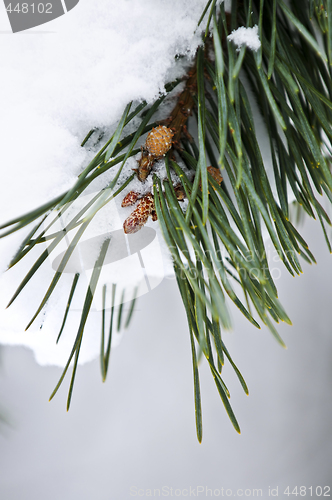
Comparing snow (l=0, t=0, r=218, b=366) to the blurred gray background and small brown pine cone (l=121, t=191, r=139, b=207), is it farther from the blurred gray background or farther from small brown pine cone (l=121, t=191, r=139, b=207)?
the blurred gray background

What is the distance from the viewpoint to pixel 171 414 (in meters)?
0.47

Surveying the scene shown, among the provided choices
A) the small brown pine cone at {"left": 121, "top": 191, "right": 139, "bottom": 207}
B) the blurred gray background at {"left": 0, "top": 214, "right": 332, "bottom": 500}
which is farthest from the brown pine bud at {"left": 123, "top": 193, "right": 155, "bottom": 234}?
the blurred gray background at {"left": 0, "top": 214, "right": 332, "bottom": 500}

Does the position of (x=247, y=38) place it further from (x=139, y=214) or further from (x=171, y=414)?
Result: (x=171, y=414)

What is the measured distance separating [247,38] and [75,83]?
3.3 inches

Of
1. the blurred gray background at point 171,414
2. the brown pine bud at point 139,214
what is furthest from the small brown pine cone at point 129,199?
the blurred gray background at point 171,414

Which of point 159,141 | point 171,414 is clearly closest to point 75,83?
point 159,141

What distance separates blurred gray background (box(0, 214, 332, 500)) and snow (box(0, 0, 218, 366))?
0.34m

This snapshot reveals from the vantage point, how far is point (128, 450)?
459 millimetres

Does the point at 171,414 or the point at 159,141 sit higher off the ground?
the point at 159,141

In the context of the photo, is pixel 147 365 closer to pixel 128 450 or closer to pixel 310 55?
pixel 128 450

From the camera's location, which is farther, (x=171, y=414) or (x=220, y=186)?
(x=171, y=414)

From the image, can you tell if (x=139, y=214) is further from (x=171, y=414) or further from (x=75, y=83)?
(x=171, y=414)

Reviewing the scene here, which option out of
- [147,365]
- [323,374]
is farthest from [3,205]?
[323,374]

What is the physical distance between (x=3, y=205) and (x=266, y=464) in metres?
0.55
